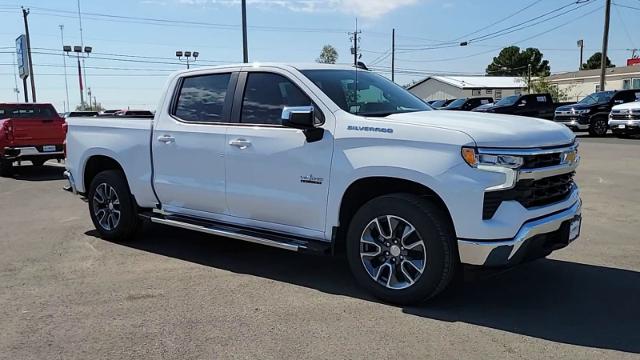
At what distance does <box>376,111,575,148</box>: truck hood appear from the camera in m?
4.19

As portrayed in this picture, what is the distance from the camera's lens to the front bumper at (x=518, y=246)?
13.6 ft

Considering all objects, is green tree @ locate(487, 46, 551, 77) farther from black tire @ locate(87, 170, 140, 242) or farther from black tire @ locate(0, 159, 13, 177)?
black tire @ locate(87, 170, 140, 242)

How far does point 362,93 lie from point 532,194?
182cm

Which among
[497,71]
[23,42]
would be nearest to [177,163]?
[23,42]

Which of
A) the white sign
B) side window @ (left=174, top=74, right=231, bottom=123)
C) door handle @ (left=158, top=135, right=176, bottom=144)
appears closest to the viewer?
side window @ (left=174, top=74, right=231, bottom=123)

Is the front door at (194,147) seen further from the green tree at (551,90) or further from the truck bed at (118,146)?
the green tree at (551,90)

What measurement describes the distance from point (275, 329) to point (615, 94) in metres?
24.4

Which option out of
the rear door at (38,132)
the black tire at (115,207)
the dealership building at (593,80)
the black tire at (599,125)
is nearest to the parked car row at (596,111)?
the black tire at (599,125)

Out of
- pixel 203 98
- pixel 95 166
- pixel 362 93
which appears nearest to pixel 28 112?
pixel 95 166

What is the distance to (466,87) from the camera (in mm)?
83062

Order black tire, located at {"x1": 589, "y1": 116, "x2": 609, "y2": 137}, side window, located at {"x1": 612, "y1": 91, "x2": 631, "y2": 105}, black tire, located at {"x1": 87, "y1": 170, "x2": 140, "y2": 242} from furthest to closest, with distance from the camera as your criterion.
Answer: side window, located at {"x1": 612, "y1": 91, "x2": 631, "y2": 105} → black tire, located at {"x1": 589, "y1": 116, "x2": 609, "y2": 137} → black tire, located at {"x1": 87, "y1": 170, "x2": 140, "y2": 242}

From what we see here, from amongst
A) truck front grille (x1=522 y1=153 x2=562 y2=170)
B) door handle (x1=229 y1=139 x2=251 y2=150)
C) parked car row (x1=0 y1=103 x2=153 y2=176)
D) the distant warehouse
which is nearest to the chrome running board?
door handle (x1=229 y1=139 x2=251 y2=150)

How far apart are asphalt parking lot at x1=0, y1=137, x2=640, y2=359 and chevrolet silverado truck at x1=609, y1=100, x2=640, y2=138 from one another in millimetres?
16027

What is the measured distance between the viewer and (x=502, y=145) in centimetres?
416
